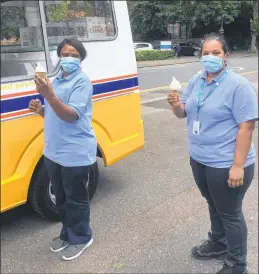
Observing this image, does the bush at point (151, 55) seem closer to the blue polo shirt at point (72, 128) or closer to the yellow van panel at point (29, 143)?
the yellow van panel at point (29, 143)

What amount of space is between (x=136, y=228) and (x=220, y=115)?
156 cm

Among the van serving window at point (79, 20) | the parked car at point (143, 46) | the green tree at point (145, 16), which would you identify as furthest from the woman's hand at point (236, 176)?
the parked car at point (143, 46)

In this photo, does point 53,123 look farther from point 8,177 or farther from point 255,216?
point 255,216

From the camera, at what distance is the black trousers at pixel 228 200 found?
2.34 meters

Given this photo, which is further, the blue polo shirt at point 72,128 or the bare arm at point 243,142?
the blue polo shirt at point 72,128

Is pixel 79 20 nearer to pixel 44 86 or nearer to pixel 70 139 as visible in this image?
pixel 70 139

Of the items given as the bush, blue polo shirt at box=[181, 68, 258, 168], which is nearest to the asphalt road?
blue polo shirt at box=[181, 68, 258, 168]

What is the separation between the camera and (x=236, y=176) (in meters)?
2.22

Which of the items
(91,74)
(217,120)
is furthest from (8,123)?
(217,120)

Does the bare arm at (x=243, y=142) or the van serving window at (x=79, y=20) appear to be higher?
the van serving window at (x=79, y=20)

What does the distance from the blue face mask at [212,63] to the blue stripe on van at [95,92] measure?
137cm

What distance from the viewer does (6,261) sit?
288cm

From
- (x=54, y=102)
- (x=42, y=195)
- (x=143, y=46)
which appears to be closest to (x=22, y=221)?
(x=42, y=195)

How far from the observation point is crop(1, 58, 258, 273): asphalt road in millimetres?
2818
